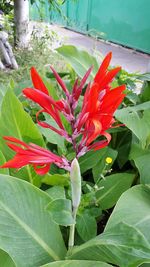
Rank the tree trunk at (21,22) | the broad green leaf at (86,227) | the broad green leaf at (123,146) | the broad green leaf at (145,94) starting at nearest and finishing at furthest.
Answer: the broad green leaf at (86,227)
the broad green leaf at (123,146)
the broad green leaf at (145,94)
the tree trunk at (21,22)

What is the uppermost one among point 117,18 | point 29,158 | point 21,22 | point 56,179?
point 29,158

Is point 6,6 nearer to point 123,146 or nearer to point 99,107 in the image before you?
point 123,146

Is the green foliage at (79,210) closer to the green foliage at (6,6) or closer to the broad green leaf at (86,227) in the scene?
the broad green leaf at (86,227)

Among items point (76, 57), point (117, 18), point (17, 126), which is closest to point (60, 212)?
point (17, 126)

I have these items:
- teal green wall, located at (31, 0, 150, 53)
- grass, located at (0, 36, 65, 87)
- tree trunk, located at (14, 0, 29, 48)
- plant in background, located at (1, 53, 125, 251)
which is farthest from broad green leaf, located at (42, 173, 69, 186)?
teal green wall, located at (31, 0, 150, 53)

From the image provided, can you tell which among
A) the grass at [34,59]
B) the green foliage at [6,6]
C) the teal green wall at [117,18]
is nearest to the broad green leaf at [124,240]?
the grass at [34,59]

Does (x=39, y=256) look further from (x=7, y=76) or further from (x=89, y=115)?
(x=7, y=76)
